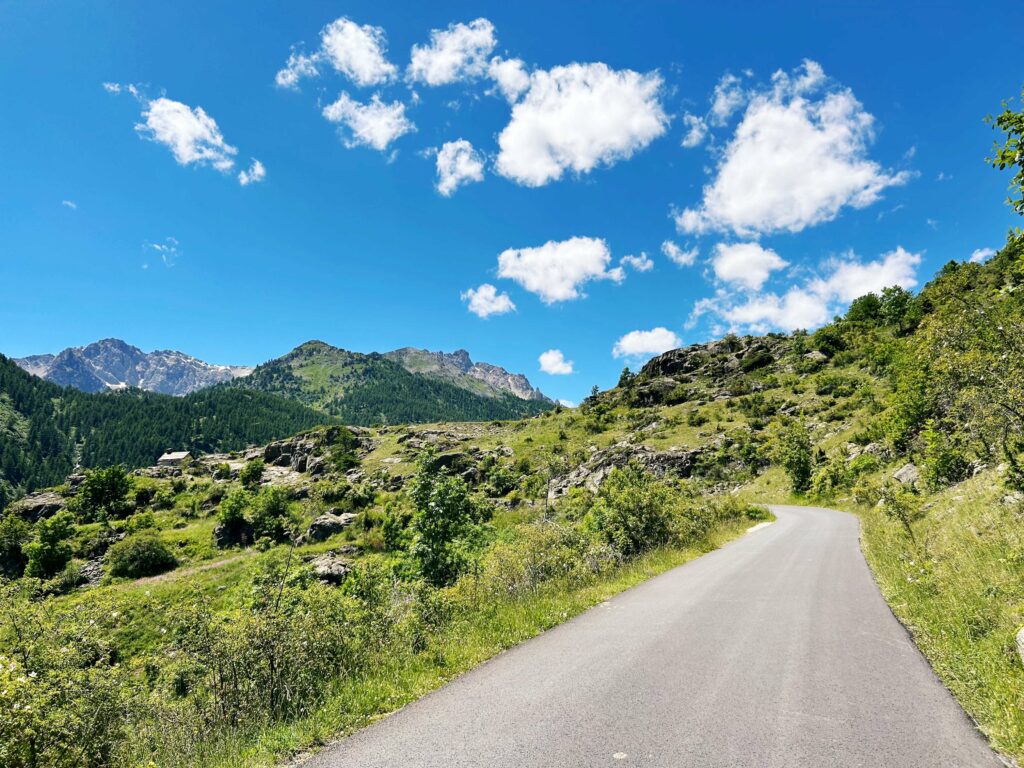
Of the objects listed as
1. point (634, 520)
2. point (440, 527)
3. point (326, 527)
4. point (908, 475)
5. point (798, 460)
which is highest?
point (798, 460)

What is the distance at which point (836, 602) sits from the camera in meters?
12.7

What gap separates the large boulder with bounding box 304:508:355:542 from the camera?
59031 millimetres

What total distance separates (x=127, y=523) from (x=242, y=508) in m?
20.7

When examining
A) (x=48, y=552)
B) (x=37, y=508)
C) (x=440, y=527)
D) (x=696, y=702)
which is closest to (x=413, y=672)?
(x=696, y=702)

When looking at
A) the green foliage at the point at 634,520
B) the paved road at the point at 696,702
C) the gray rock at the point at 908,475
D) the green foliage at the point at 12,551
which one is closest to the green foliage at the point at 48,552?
the green foliage at the point at 12,551

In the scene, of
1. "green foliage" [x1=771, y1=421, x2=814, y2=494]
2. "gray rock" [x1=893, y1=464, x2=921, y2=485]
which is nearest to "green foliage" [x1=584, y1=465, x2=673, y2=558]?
"gray rock" [x1=893, y1=464, x2=921, y2=485]

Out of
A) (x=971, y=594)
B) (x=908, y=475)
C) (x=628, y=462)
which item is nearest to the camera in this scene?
(x=971, y=594)

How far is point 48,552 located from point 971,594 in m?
84.9

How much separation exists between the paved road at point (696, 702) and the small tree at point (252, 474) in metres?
116

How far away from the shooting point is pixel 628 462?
2515 inches

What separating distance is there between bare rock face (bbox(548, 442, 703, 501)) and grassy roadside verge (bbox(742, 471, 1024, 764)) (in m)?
44.2

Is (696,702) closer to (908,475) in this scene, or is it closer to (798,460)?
(908,475)

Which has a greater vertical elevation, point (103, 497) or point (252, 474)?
point (252, 474)

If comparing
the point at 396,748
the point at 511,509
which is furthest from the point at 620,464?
the point at 396,748
